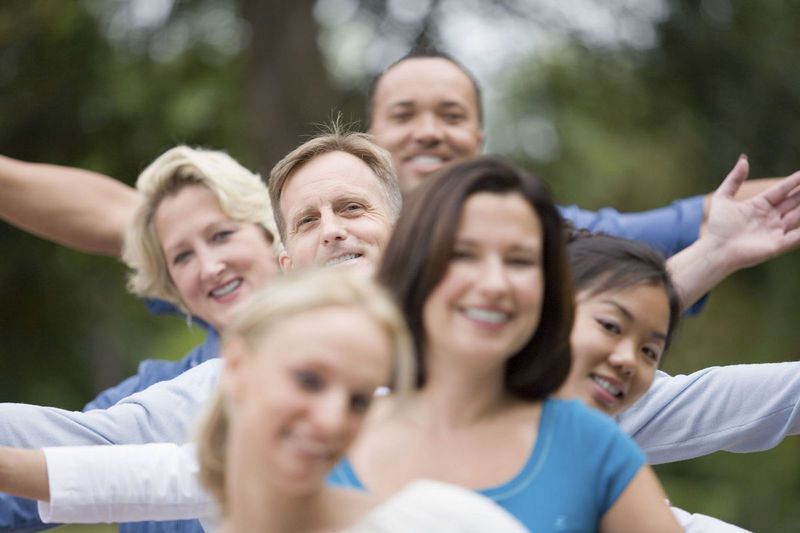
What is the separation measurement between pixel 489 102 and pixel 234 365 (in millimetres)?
7337

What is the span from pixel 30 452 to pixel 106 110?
6018 millimetres

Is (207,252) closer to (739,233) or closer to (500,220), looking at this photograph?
(739,233)

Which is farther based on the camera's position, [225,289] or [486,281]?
[225,289]

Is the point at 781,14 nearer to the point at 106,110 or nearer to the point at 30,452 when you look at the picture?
the point at 106,110

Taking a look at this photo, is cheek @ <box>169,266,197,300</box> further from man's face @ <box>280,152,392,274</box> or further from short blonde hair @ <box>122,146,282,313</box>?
man's face @ <box>280,152,392,274</box>

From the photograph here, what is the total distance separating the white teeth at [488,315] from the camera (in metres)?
1.88

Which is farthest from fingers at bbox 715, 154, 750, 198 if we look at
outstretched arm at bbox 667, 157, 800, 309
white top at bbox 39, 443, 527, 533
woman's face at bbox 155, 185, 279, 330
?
white top at bbox 39, 443, 527, 533

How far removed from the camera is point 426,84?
423cm

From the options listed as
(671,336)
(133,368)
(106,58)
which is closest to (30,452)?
(671,336)

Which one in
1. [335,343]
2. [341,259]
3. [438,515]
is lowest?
[438,515]

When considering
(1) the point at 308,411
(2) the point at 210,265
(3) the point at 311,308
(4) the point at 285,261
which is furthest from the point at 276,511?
(2) the point at 210,265

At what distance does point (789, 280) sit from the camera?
6.87 metres

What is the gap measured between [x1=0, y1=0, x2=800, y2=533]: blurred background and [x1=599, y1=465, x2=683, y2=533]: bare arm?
5.19 metres

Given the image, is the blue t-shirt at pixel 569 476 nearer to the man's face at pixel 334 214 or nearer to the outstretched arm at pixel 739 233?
the man's face at pixel 334 214
